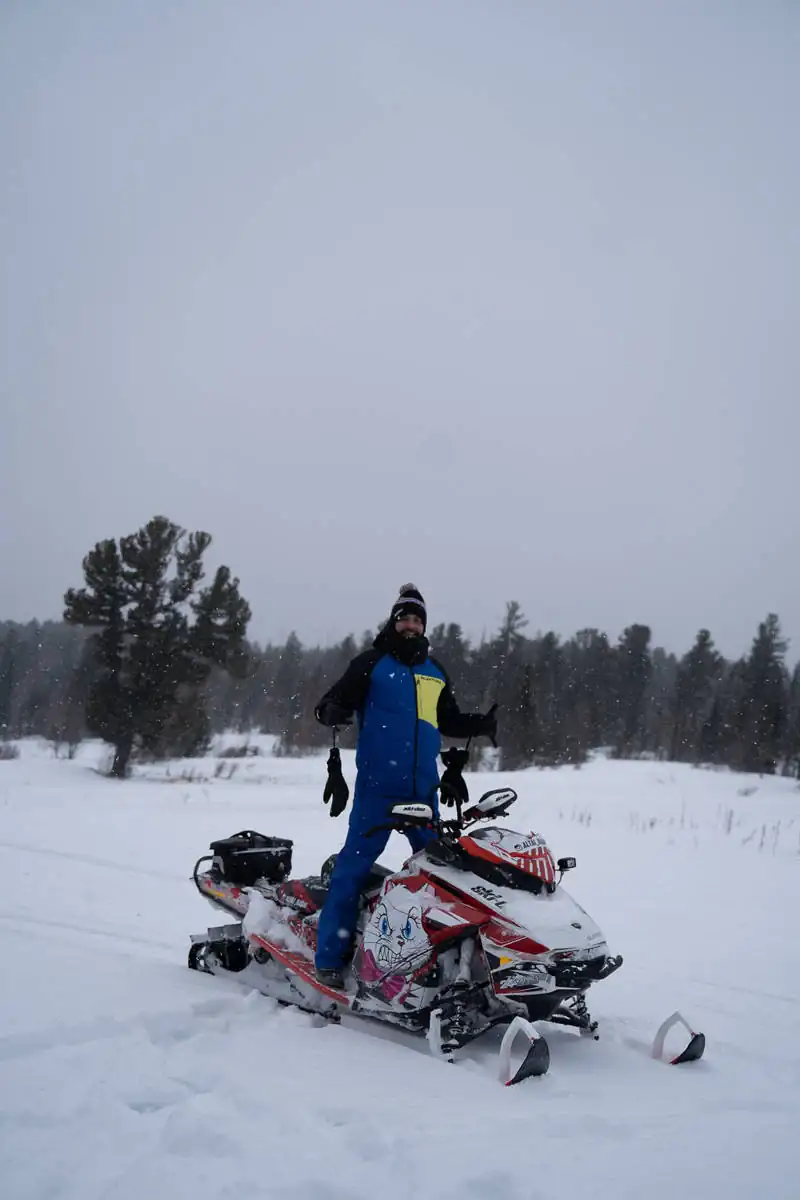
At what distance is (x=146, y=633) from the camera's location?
24.3 meters

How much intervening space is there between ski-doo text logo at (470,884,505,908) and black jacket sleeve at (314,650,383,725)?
1171 millimetres

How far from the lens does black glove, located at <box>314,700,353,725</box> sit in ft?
13.7

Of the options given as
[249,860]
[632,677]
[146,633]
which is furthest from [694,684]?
[249,860]

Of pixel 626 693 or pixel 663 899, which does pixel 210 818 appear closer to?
pixel 663 899

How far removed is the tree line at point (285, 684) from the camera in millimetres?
24297

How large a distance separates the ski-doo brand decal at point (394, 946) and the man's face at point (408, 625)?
54.2 inches

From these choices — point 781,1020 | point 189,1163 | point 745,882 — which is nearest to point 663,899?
point 745,882

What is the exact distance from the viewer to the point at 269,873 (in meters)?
5.19

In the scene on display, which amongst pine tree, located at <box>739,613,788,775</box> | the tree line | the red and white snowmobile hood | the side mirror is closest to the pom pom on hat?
the side mirror

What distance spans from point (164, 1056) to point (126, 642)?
22.9 metres

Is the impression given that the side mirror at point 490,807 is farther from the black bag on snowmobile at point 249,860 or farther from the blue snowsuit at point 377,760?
the black bag on snowmobile at point 249,860

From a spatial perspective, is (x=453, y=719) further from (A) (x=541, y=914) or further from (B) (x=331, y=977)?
(B) (x=331, y=977)

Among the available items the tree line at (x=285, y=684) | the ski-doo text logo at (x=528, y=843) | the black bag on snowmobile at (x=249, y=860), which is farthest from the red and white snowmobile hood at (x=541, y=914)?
the tree line at (x=285, y=684)

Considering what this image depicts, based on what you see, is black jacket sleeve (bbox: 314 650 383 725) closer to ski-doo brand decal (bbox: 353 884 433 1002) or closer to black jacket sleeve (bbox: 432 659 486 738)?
black jacket sleeve (bbox: 432 659 486 738)
